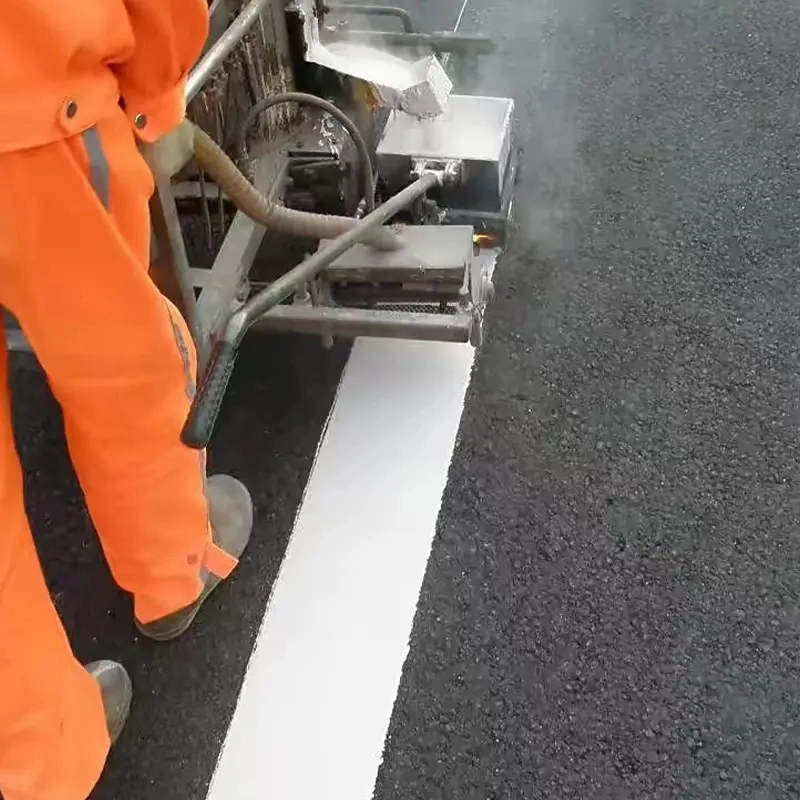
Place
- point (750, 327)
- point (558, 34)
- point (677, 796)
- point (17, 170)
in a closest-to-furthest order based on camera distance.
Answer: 1. point (17, 170)
2. point (677, 796)
3. point (750, 327)
4. point (558, 34)

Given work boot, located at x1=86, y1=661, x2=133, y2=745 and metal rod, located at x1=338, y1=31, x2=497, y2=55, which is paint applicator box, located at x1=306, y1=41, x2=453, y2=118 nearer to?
metal rod, located at x1=338, y1=31, x2=497, y2=55

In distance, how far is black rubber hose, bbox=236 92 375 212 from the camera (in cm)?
140

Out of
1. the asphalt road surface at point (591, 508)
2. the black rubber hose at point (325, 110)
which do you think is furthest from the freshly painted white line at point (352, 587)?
the black rubber hose at point (325, 110)

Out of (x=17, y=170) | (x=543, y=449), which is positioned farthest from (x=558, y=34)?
(x=17, y=170)

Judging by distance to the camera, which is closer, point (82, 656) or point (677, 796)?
point (677, 796)

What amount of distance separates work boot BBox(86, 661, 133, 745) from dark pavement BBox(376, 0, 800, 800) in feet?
1.08

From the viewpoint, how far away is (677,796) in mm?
1150

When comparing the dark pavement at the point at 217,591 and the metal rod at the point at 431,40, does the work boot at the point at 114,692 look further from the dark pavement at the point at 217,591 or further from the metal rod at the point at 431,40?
the metal rod at the point at 431,40

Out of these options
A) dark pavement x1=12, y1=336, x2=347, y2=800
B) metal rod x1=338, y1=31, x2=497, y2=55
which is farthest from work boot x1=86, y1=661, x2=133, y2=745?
metal rod x1=338, y1=31, x2=497, y2=55

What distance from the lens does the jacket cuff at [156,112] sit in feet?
2.84

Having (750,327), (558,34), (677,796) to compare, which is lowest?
(677,796)

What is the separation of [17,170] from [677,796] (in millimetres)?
952

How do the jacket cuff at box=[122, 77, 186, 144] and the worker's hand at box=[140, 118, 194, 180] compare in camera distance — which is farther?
the worker's hand at box=[140, 118, 194, 180]

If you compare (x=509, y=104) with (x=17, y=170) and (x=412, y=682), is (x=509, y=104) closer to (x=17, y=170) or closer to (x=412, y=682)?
(x=412, y=682)
